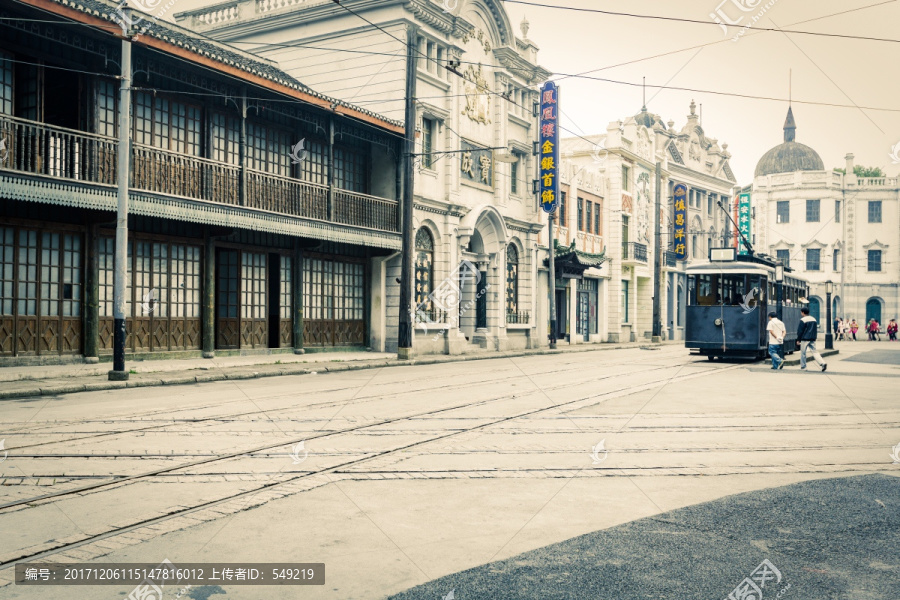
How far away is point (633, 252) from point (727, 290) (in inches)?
976

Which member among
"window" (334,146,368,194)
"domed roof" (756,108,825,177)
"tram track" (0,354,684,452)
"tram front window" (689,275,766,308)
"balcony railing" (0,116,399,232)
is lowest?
"tram track" (0,354,684,452)

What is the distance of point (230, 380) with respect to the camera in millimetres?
17297

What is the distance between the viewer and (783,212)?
72.6 m

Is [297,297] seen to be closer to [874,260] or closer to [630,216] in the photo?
[630,216]

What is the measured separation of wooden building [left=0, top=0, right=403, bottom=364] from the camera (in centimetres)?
1648

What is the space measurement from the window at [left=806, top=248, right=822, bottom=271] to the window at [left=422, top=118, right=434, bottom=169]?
52.8 metres

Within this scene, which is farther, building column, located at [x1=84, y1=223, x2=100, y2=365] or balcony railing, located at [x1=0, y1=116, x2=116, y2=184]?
building column, located at [x1=84, y1=223, x2=100, y2=365]

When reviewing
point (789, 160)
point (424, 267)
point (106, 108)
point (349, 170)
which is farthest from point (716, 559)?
point (789, 160)

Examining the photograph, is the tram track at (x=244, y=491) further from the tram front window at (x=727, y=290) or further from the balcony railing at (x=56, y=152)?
the tram front window at (x=727, y=290)

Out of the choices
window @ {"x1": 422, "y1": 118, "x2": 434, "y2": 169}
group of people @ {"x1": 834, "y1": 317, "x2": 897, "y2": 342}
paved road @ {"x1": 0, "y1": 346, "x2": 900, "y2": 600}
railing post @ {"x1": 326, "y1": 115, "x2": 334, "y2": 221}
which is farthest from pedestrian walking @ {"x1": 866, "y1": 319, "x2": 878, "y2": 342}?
paved road @ {"x1": 0, "y1": 346, "x2": 900, "y2": 600}

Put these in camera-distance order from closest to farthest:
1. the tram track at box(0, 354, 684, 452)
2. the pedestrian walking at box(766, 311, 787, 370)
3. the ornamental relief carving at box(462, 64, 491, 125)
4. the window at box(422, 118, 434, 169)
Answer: the tram track at box(0, 354, 684, 452), the pedestrian walking at box(766, 311, 787, 370), the window at box(422, 118, 434, 169), the ornamental relief carving at box(462, 64, 491, 125)

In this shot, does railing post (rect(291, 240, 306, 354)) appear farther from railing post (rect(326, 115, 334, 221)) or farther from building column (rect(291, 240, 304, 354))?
railing post (rect(326, 115, 334, 221))

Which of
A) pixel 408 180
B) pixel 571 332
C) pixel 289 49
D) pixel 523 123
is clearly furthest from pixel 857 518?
pixel 571 332

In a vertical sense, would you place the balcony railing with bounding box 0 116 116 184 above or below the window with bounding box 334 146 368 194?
A: below
